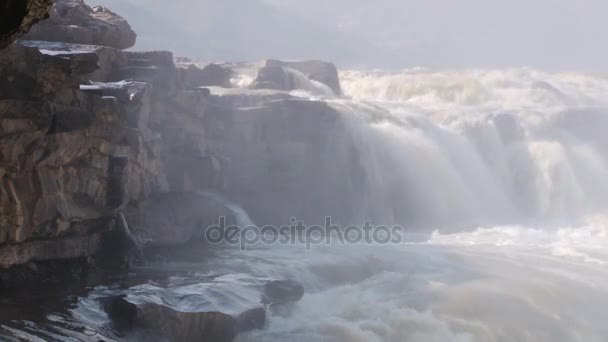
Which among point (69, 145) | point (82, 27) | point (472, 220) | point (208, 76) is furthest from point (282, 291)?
point (208, 76)

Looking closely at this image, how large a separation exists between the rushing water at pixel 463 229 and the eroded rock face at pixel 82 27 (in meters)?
5.45

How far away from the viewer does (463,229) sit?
941 inches

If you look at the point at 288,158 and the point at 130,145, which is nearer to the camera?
the point at 130,145

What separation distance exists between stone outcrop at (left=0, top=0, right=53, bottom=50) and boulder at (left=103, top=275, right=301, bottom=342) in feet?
21.1

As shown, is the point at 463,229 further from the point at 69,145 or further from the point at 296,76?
the point at 69,145

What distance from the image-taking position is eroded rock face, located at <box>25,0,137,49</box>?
16.5 metres

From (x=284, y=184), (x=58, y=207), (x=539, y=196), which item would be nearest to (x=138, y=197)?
(x=58, y=207)

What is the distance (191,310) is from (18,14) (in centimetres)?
714

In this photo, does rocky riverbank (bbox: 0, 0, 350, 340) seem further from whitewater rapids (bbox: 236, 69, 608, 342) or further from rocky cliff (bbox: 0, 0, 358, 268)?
whitewater rapids (bbox: 236, 69, 608, 342)

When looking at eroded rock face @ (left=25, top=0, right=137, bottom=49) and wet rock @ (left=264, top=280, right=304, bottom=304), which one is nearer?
wet rock @ (left=264, top=280, right=304, bottom=304)

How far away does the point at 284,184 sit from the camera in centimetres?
2270

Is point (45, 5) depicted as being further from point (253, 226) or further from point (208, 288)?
point (253, 226)

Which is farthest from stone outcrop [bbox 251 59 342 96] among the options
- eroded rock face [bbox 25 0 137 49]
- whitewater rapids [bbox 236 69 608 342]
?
eroded rock face [bbox 25 0 137 49]

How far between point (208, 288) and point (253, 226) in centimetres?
778
